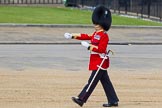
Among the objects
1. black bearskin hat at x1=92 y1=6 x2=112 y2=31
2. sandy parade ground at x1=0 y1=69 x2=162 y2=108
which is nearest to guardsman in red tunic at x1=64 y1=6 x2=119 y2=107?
black bearskin hat at x1=92 y1=6 x2=112 y2=31

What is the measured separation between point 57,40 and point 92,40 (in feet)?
48.8

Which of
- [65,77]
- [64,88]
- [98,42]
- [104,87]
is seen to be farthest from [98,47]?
[65,77]

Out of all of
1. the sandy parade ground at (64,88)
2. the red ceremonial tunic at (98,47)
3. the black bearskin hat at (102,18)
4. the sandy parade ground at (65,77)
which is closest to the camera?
the red ceremonial tunic at (98,47)

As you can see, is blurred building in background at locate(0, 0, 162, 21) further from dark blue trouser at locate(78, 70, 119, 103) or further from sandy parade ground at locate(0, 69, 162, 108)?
dark blue trouser at locate(78, 70, 119, 103)

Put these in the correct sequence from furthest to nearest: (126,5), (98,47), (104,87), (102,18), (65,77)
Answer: (126,5), (65,77), (104,87), (102,18), (98,47)

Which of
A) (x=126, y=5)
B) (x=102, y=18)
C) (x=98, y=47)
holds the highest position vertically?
(x=102, y=18)

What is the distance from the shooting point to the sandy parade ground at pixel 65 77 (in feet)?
35.5

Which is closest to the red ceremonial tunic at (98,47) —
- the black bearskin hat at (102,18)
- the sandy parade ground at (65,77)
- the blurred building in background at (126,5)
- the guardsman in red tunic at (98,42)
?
the guardsman in red tunic at (98,42)

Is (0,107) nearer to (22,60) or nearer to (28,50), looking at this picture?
(22,60)

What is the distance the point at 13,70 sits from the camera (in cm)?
1493

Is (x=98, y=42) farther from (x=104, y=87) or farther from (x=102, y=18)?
(x=104, y=87)

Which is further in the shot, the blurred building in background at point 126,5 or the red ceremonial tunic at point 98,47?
the blurred building in background at point 126,5

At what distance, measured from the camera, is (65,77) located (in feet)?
45.2

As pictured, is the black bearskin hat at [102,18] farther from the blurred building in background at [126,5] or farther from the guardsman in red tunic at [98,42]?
the blurred building in background at [126,5]
